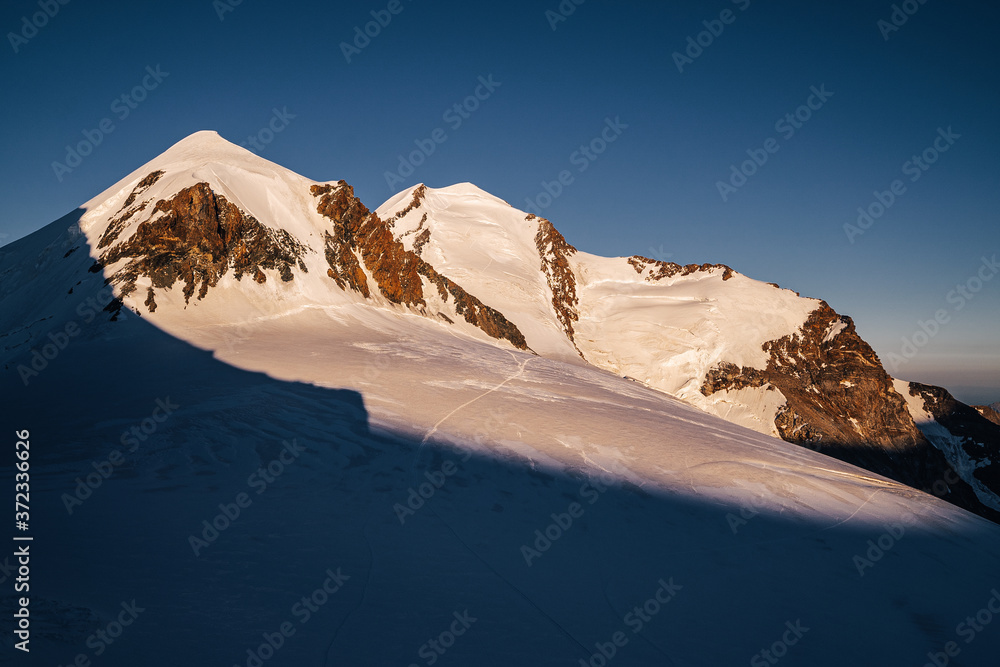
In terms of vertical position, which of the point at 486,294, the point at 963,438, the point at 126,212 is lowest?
the point at 126,212

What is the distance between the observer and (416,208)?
217 feet

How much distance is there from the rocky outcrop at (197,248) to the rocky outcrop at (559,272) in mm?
31632

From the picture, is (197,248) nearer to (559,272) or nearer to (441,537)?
(441,537)

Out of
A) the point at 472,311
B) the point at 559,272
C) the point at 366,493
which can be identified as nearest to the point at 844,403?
the point at 559,272

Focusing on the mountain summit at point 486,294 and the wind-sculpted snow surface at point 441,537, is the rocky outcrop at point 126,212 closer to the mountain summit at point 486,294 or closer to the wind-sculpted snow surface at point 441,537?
the mountain summit at point 486,294

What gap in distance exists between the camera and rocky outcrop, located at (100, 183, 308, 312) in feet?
74.6

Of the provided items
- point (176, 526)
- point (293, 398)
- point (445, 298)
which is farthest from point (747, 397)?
point (176, 526)

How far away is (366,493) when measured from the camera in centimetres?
921

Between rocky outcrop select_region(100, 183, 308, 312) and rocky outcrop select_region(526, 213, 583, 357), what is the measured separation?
31.6 m

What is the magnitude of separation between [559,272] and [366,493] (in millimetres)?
56490

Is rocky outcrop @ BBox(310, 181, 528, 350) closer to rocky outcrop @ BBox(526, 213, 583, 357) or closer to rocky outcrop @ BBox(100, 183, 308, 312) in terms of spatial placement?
rocky outcrop @ BBox(100, 183, 308, 312)

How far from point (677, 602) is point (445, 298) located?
1242 inches

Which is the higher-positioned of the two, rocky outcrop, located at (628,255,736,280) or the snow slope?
rocky outcrop, located at (628,255,736,280)

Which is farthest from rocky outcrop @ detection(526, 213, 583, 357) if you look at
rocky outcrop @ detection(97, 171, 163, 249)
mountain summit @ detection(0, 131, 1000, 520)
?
rocky outcrop @ detection(97, 171, 163, 249)
